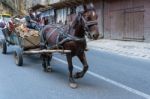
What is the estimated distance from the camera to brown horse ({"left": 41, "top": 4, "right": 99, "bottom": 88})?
7.27m

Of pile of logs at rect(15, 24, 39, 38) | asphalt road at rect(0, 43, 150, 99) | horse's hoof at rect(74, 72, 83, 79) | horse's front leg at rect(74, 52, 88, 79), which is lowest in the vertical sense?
asphalt road at rect(0, 43, 150, 99)

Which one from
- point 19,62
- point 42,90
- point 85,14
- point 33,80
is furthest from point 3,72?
point 85,14

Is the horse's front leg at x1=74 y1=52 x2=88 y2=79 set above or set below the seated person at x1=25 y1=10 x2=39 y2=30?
below

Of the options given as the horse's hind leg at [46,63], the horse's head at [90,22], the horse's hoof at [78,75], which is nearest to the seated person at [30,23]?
the horse's hind leg at [46,63]

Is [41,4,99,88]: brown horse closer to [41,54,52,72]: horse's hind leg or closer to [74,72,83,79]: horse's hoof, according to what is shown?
[74,72,83,79]: horse's hoof

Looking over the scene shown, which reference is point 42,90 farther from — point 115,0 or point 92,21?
point 115,0

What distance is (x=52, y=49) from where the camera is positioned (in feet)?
29.3

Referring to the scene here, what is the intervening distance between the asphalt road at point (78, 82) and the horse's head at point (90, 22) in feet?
4.25

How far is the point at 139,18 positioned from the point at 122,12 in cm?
221

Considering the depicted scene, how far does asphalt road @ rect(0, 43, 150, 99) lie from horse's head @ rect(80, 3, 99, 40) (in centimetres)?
130

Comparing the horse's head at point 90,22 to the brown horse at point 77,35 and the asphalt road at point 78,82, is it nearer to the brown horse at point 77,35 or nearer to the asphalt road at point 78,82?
the brown horse at point 77,35

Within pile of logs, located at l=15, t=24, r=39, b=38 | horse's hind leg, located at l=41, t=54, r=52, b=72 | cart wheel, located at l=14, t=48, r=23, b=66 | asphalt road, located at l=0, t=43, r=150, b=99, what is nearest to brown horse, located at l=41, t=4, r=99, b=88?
asphalt road, located at l=0, t=43, r=150, b=99

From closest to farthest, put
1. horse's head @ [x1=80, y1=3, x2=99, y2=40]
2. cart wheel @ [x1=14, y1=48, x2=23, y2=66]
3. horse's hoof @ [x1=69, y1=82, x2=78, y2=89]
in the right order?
horse's head @ [x1=80, y1=3, x2=99, y2=40] → horse's hoof @ [x1=69, y1=82, x2=78, y2=89] → cart wheel @ [x1=14, y1=48, x2=23, y2=66]

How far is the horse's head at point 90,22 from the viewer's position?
23.4ft
